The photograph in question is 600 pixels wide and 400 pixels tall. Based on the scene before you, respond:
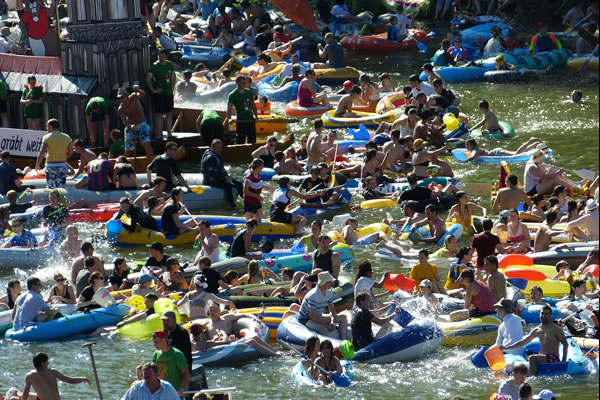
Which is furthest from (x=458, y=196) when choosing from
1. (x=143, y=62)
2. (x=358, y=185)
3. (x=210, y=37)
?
(x=210, y=37)

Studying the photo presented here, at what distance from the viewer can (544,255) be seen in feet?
49.0

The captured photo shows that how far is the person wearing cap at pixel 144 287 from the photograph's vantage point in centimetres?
1378

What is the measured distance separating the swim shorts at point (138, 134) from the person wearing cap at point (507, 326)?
9708 mm

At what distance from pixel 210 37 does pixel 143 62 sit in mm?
13564

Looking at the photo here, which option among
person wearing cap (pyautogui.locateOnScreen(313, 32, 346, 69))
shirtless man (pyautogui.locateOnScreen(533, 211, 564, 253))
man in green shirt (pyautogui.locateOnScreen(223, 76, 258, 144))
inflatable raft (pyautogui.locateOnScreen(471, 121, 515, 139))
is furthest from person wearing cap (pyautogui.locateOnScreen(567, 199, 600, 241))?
person wearing cap (pyautogui.locateOnScreen(313, 32, 346, 69))

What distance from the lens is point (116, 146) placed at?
1973 cm

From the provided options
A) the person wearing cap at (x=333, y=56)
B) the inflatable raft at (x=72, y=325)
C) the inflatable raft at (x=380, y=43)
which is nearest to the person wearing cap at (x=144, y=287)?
the inflatable raft at (x=72, y=325)

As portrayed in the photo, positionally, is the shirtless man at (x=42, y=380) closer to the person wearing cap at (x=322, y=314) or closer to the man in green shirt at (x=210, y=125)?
the person wearing cap at (x=322, y=314)

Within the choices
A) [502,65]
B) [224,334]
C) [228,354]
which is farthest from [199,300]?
[502,65]

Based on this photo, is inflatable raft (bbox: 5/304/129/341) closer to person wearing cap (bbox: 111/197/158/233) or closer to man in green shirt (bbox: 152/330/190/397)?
person wearing cap (bbox: 111/197/158/233)

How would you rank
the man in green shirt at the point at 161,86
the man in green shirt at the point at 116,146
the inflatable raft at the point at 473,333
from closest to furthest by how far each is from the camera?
the inflatable raft at the point at 473,333 < the man in green shirt at the point at 116,146 < the man in green shirt at the point at 161,86

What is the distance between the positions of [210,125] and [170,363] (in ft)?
37.1

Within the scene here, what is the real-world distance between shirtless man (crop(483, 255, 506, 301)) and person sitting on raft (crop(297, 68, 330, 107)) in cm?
1204

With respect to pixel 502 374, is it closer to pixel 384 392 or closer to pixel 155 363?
pixel 384 392
